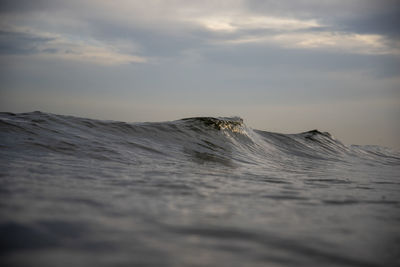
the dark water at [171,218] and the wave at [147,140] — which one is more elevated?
the wave at [147,140]

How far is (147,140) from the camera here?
22.0 feet

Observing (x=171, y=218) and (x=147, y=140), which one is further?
(x=147, y=140)

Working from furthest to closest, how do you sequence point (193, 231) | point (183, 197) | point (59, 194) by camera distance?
point (183, 197), point (59, 194), point (193, 231)

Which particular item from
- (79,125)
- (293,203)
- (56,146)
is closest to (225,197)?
(293,203)

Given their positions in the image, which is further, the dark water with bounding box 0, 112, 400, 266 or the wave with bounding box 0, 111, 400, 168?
the wave with bounding box 0, 111, 400, 168

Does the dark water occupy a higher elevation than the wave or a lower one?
lower

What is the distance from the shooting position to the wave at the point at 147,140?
4.82 metres

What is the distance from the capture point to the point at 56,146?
4660mm

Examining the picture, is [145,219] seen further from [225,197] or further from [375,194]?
[375,194]

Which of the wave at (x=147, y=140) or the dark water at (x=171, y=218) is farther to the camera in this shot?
the wave at (x=147, y=140)

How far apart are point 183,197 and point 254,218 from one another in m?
0.66

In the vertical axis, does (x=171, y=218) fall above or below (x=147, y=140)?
below

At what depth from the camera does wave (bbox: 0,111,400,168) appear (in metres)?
4.82

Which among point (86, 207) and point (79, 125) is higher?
point (79, 125)
